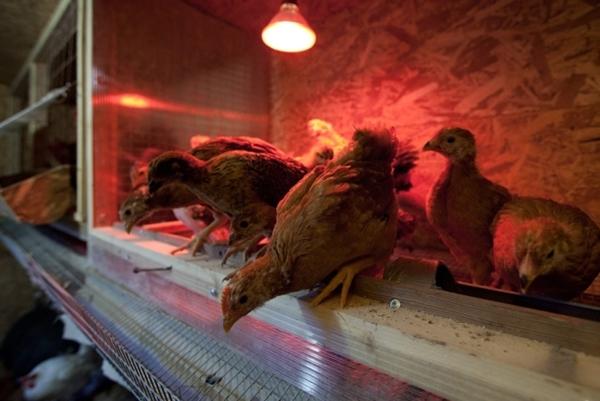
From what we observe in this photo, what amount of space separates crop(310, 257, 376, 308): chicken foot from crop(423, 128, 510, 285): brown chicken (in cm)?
28

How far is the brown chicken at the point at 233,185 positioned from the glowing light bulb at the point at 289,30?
0.69 metres

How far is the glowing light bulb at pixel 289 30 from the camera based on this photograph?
1.19 meters

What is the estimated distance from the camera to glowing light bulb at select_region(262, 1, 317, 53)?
3.91 ft

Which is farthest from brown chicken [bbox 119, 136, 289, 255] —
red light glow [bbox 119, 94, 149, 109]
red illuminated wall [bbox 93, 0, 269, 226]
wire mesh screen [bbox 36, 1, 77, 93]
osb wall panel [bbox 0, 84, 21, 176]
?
osb wall panel [bbox 0, 84, 21, 176]

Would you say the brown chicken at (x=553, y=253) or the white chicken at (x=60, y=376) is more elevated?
the brown chicken at (x=553, y=253)

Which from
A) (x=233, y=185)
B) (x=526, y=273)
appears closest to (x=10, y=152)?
(x=233, y=185)

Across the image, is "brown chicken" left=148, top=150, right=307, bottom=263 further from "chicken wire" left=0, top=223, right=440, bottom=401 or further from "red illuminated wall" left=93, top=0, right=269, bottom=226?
"red illuminated wall" left=93, top=0, right=269, bottom=226

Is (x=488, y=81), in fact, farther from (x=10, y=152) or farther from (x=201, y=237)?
(x=10, y=152)

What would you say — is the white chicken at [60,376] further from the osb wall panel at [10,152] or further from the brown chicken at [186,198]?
the osb wall panel at [10,152]

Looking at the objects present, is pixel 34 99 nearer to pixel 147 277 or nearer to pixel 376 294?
pixel 147 277

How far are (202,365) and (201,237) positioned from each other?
13.7 inches

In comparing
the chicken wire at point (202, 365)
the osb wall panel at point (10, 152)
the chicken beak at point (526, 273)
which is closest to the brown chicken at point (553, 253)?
the chicken beak at point (526, 273)

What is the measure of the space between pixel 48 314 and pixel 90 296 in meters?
0.88

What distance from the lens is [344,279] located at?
0.62 metres
